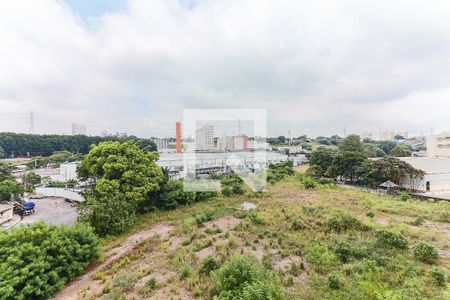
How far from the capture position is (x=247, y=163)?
29891 millimetres

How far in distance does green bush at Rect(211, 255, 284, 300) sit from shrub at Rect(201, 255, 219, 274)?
72 cm

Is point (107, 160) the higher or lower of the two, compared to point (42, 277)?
higher

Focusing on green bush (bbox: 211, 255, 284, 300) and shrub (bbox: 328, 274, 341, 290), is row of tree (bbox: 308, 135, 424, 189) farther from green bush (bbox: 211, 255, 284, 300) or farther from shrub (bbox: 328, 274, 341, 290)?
green bush (bbox: 211, 255, 284, 300)

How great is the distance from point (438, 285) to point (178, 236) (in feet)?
26.1

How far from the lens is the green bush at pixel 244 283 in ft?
14.1

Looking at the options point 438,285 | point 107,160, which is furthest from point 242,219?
point 107,160

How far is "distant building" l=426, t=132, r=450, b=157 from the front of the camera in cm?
3040

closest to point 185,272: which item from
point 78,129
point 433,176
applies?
point 433,176

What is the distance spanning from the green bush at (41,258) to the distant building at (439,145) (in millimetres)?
40453

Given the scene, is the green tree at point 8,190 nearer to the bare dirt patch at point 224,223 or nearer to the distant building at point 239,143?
the bare dirt patch at point 224,223

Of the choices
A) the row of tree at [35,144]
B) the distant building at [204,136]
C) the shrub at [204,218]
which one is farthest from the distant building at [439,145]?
the row of tree at [35,144]

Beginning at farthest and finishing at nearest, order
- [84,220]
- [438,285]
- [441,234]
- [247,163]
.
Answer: [247,163]
[84,220]
[441,234]
[438,285]

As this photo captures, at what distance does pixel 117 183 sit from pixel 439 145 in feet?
132

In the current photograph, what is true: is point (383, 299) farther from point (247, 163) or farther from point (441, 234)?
point (247, 163)
